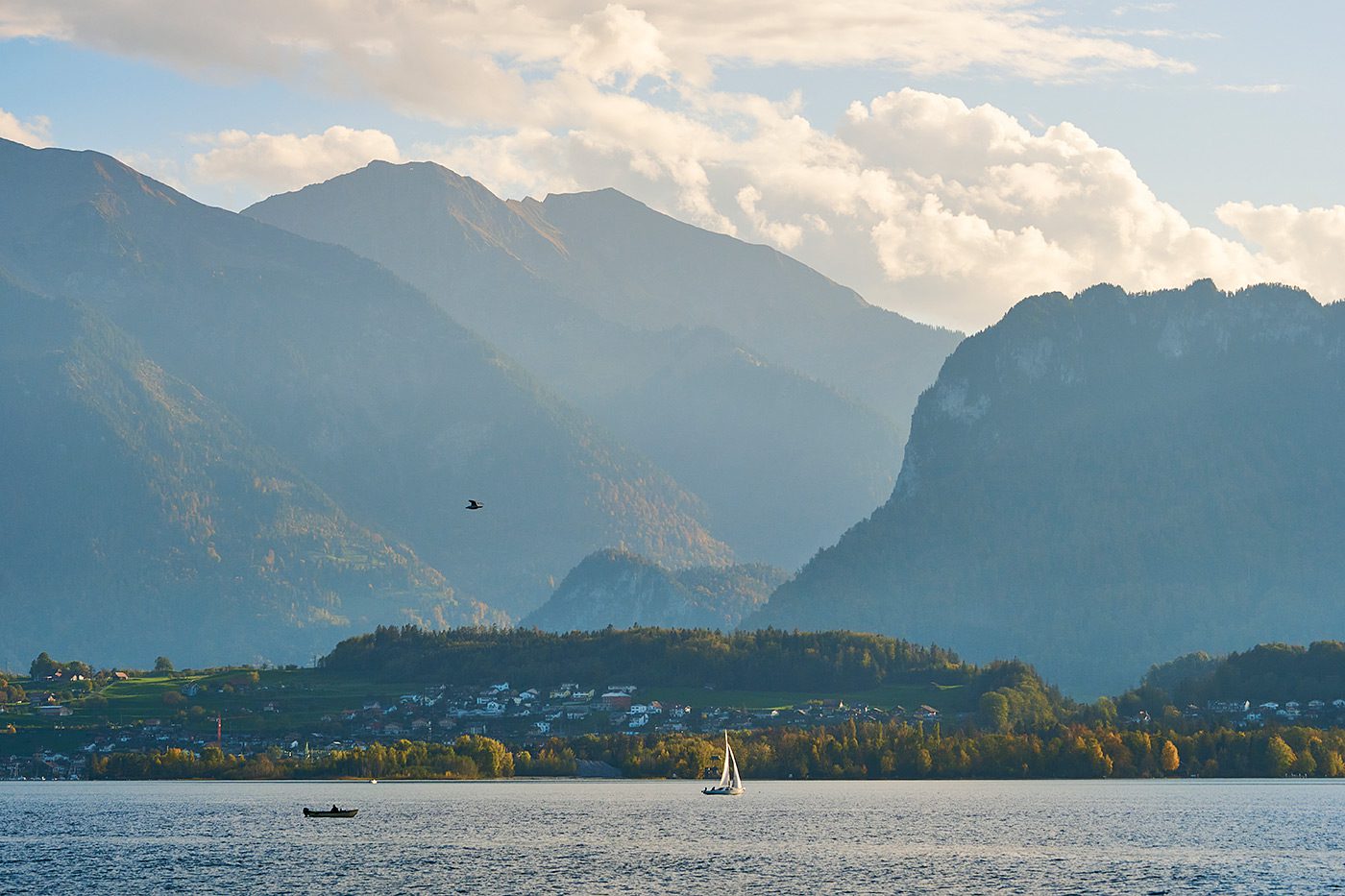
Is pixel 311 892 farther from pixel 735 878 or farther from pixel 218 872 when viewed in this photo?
pixel 735 878

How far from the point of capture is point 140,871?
19900cm

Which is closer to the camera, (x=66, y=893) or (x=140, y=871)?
(x=66, y=893)

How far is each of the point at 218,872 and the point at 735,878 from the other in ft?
158

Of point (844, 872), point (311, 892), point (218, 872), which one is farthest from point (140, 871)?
point (844, 872)

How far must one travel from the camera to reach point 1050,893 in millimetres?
176500

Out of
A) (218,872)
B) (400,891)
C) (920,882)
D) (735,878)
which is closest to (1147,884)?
(920,882)

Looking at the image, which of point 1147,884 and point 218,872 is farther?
point 218,872

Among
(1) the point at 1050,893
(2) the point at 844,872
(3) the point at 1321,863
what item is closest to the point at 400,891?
(2) the point at 844,872

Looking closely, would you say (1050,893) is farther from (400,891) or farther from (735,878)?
(400,891)

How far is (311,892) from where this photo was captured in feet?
595

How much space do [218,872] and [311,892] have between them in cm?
2002

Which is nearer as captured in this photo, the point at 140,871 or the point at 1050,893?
the point at 1050,893

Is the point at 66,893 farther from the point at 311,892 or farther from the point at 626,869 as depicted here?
the point at 626,869

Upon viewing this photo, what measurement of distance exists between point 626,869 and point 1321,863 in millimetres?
64176
